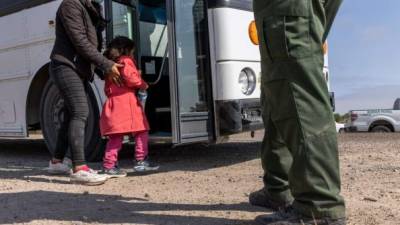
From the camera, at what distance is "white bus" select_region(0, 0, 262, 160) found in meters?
5.58

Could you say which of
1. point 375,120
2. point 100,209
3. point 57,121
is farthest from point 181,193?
point 375,120

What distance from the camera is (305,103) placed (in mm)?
2828

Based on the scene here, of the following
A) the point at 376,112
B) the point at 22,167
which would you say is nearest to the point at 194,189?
the point at 22,167

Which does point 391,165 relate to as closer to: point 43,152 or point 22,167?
point 22,167

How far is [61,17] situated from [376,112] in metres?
15.8

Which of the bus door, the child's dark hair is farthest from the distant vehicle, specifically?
the child's dark hair

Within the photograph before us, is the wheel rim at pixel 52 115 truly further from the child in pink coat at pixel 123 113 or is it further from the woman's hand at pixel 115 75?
the woman's hand at pixel 115 75

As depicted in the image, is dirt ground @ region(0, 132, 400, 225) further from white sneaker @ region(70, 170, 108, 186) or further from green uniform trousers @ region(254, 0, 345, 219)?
green uniform trousers @ region(254, 0, 345, 219)

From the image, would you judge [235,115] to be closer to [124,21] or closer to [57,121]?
[124,21]

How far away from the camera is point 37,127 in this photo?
7.58 meters

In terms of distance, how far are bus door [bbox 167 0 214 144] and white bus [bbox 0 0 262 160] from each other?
0.01 m

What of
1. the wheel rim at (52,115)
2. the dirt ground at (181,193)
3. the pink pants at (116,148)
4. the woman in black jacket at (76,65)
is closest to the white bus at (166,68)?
the wheel rim at (52,115)

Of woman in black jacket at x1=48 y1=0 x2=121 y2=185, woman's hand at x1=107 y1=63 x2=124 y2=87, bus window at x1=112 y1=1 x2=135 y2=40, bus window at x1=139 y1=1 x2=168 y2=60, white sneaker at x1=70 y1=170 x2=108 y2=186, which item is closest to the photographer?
white sneaker at x1=70 y1=170 x2=108 y2=186

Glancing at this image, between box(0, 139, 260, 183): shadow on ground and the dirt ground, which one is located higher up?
box(0, 139, 260, 183): shadow on ground
